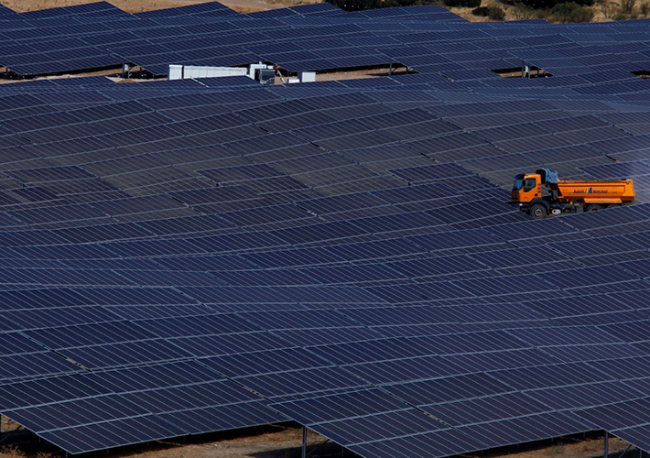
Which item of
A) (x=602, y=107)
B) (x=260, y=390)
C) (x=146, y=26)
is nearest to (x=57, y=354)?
(x=260, y=390)

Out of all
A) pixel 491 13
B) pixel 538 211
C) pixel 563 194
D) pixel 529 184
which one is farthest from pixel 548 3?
pixel 538 211

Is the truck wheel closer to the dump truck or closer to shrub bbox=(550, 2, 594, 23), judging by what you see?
the dump truck

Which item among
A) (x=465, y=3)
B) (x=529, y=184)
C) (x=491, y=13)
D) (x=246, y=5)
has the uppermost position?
(x=465, y=3)

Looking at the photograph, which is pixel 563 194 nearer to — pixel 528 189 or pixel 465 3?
pixel 528 189

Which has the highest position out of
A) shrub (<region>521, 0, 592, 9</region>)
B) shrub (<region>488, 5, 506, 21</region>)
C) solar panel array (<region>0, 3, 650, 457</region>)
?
shrub (<region>521, 0, 592, 9</region>)

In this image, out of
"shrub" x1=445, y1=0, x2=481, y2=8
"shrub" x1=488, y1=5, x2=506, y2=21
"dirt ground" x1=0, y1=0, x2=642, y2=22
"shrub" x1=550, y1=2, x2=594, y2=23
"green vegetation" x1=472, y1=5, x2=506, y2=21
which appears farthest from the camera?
"shrub" x1=445, y1=0, x2=481, y2=8

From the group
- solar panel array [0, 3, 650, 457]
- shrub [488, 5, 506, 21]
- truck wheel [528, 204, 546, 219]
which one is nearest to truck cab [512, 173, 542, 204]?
truck wheel [528, 204, 546, 219]

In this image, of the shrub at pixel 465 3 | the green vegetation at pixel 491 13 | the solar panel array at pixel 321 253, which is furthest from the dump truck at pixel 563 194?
the shrub at pixel 465 3
